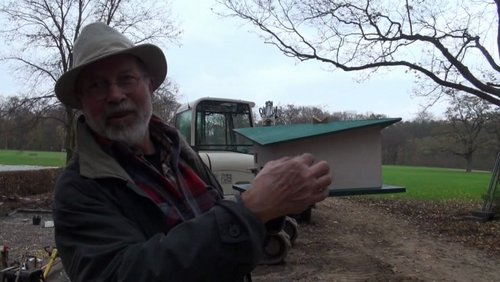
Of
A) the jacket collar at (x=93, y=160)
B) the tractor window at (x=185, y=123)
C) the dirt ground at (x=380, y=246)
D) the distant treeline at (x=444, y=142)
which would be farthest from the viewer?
the distant treeline at (x=444, y=142)

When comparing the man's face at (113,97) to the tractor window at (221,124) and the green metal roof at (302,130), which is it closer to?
the green metal roof at (302,130)

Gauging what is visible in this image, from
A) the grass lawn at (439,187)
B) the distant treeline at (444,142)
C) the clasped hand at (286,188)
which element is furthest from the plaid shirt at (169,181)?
the distant treeline at (444,142)

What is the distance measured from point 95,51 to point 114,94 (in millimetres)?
160

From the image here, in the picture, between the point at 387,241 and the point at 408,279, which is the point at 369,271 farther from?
the point at 387,241

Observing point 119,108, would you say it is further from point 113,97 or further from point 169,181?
point 169,181

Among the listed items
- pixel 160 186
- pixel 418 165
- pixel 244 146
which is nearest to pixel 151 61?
pixel 160 186

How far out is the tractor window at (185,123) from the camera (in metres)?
12.3

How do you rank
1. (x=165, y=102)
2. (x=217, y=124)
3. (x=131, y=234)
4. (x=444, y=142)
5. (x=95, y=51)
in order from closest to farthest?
(x=131, y=234), (x=95, y=51), (x=217, y=124), (x=165, y=102), (x=444, y=142)

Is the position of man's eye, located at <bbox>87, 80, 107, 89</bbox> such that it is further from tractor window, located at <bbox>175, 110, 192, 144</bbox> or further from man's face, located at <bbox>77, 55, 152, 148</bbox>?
tractor window, located at <bbox>175, 110, 192, 144</bbox>

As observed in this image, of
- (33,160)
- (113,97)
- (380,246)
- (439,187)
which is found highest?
(113,97)

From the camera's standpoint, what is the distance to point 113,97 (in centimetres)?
174

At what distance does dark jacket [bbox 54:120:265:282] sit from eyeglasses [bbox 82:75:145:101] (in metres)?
0.18

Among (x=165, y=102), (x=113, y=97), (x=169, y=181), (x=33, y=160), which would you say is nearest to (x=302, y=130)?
(x=169, y=181)

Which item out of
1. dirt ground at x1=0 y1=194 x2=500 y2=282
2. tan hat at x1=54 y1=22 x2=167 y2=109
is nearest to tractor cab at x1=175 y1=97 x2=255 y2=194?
dirt ground at x1=0 y1=194 x2=500 y2=282
